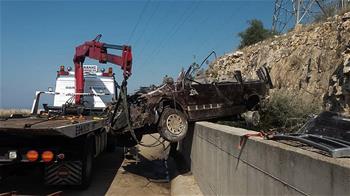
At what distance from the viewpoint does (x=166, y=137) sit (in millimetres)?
11445

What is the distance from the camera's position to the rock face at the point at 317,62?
11.6 metres

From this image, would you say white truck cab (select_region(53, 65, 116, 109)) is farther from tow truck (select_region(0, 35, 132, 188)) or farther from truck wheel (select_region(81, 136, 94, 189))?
truck wheel (select_region(81, 136, 94, 189))

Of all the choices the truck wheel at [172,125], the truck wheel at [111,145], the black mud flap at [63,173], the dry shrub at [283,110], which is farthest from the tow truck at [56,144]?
the dry shrub at [283,110]

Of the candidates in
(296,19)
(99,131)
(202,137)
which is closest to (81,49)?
(99,131)

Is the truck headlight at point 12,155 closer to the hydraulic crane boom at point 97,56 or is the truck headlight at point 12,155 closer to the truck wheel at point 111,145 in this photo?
the truck wheel at point 111,145

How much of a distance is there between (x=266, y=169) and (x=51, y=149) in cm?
554

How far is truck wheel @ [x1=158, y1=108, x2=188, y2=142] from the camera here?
11.5m

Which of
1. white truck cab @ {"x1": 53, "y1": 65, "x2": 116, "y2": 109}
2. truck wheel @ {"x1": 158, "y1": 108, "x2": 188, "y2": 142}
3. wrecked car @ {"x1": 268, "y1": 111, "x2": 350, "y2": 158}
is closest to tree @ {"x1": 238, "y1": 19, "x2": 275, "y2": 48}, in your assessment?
white truck cab @ {"x1": 53, "y1": 65, "x2": 116, "y2": 109}

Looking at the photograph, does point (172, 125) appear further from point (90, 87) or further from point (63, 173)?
point (90, 87)

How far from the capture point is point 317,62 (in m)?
14.4

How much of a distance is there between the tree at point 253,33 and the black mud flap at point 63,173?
29.5 meters

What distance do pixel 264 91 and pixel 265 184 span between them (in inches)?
346

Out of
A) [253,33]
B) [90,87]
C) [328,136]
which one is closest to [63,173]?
[328,136]

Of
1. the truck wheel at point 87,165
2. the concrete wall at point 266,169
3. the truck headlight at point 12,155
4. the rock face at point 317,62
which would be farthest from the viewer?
the rock face at point 317,62
